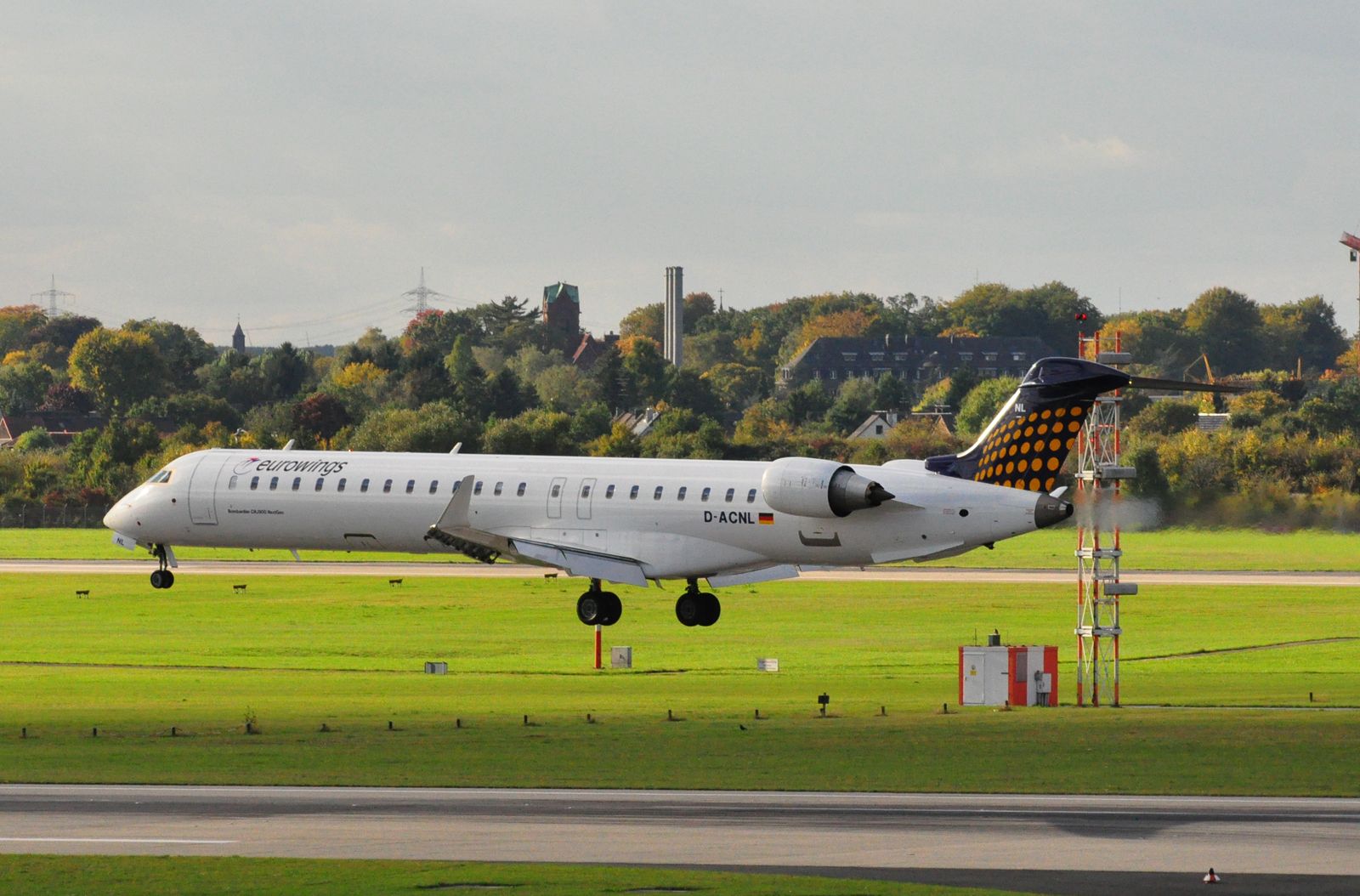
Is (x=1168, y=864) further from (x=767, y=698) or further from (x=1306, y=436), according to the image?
(x=1306, y=436)

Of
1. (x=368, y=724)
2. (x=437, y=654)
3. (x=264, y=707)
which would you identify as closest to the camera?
(x=368, y=724)

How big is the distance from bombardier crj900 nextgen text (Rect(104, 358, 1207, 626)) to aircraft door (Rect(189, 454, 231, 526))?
0.19 feet

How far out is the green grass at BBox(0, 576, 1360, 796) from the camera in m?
49.5

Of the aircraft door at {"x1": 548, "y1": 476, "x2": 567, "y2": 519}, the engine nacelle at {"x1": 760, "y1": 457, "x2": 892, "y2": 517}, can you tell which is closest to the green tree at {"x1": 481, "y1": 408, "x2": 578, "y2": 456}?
the aircraft door at {"x1": 548, "y1": 476, "x2": 567, "y2": 519}

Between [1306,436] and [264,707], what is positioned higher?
[1306,436]

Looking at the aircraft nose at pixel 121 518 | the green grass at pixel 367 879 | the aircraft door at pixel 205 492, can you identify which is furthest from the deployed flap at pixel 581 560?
the green grass at pixel 367 879

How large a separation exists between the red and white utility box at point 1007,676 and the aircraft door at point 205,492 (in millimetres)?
26405

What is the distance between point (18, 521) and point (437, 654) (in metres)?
91.9

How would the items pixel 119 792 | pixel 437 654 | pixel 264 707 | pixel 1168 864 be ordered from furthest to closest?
pixel 437 654
pixel 264 707
pixel 119 792
pixel 1168 864

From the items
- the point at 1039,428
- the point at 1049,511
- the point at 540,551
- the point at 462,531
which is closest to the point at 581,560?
the point at 540,551

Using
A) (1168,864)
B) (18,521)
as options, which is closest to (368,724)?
(1168,864)

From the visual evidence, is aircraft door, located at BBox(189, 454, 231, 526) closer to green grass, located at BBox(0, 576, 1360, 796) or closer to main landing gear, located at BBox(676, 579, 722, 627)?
green grass, located at BBox(0, 576, 1360, 796)

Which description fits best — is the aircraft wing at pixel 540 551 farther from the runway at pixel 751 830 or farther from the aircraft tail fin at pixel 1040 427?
the runway at pixel 751 830

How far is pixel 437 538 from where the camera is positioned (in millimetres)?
69500
